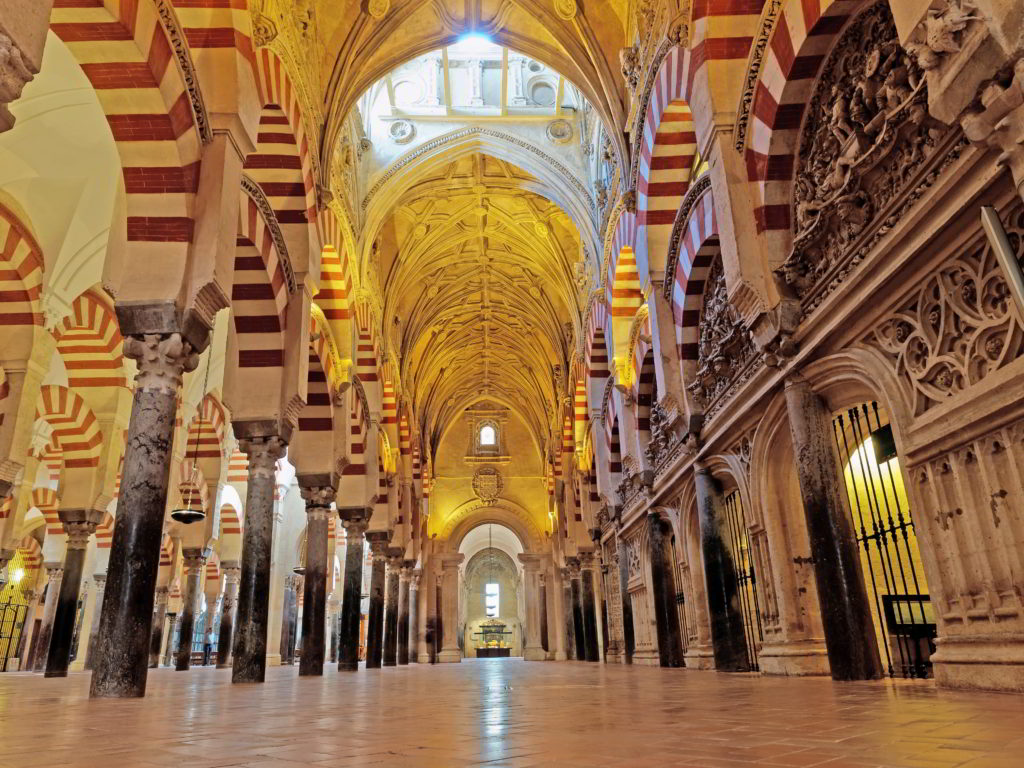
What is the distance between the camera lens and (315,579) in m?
10.2

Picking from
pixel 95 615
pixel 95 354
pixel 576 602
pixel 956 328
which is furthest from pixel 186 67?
pixel 576 602

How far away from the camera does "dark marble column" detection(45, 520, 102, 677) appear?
1069 centimetres

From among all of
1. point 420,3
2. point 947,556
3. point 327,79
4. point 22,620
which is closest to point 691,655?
point 947,556

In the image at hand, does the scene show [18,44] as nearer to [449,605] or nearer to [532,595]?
[449,605]

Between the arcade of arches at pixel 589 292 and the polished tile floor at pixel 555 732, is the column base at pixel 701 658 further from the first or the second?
the polished tile floor at pixel 555 732

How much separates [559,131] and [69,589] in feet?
39.9

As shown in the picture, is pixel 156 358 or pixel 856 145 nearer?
pixel 856 145

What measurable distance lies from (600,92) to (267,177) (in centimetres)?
512

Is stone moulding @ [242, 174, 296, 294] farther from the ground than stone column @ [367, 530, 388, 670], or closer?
farther from the ground

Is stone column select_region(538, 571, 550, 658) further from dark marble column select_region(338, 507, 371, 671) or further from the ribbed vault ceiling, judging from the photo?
dark marble column select_region(338, 507, 371, 671)

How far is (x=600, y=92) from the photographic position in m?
10.5

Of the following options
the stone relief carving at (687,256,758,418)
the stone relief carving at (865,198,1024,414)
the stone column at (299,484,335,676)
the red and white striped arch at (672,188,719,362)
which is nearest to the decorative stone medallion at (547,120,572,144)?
the red and white striped arch at (672,188,719,362)

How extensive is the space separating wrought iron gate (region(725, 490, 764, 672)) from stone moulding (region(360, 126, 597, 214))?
708 cm

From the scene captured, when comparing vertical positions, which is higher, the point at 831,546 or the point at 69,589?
the point at 69,589
